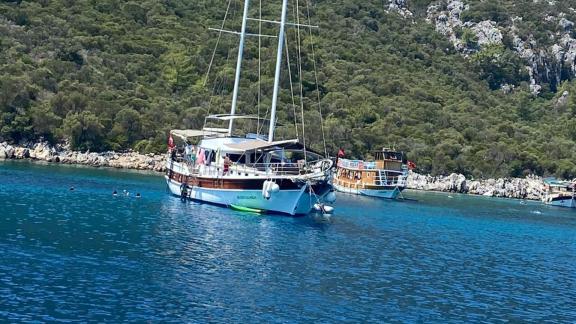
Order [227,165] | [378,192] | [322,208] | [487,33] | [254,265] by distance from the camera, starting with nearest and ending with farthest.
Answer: [254,265]
[227,165]
[322,208]
[378,192]
[487,33]

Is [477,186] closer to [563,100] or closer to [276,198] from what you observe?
[563,100]

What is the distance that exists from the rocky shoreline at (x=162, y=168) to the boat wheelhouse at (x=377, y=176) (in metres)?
15.9

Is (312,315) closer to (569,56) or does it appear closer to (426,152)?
(426,152)

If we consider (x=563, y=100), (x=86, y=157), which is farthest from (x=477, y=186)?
(x=563, y=100)

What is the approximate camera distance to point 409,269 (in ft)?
141

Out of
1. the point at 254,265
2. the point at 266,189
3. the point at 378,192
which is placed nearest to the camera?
the point at 254,265

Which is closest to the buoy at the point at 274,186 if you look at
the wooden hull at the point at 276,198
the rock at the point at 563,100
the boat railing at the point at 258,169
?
the wooden hull at the point at 276,198

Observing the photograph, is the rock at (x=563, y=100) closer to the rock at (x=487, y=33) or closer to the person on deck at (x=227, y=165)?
the rock at (x=487, y=33)

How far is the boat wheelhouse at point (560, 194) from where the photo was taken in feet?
352

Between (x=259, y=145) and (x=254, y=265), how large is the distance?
2126cm

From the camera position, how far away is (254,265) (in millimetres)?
39625

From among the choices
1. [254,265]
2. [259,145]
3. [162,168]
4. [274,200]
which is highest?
[259,145]

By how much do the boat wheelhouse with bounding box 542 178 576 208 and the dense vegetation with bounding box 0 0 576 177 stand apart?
13.4 metres

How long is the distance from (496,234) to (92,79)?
74.5 metres
